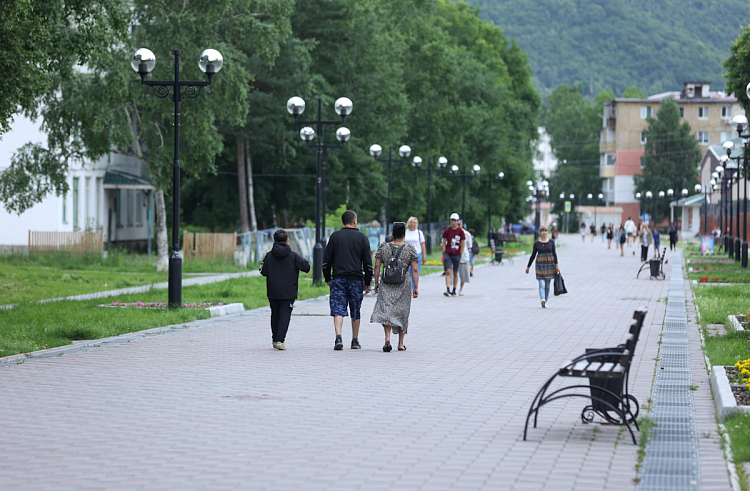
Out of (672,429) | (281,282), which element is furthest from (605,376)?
(281,282)

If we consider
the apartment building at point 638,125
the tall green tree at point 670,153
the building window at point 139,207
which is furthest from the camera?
the apartment building at point 638,125

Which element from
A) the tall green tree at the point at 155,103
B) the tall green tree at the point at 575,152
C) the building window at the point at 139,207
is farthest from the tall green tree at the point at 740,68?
the tall green tree at the point at 575,152

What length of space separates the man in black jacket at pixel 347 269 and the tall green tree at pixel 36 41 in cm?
665

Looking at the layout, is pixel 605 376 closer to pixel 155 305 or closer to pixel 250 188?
pixel 155 305

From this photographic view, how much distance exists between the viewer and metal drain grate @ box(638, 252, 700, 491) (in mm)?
6320

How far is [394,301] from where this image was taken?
13281 mm

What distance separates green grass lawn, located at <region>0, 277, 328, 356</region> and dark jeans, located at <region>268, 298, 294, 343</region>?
2.91m

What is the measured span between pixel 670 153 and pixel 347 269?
108m

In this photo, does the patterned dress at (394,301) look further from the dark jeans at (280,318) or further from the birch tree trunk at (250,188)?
the birch tree trunk at (250,188)

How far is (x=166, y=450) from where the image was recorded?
714cm

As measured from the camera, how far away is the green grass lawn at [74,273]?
23.2m

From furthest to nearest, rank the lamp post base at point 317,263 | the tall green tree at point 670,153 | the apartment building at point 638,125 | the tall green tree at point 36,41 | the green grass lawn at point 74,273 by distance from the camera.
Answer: the apartment building at point 638,125 → the tall green tree at point 670,153 → the lamp post base at point 317,263 → the green grass lawn at point 74,273 → the tall green tree at point 36,41

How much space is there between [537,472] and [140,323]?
10822 mm

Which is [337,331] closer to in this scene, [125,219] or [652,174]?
[125,219]
